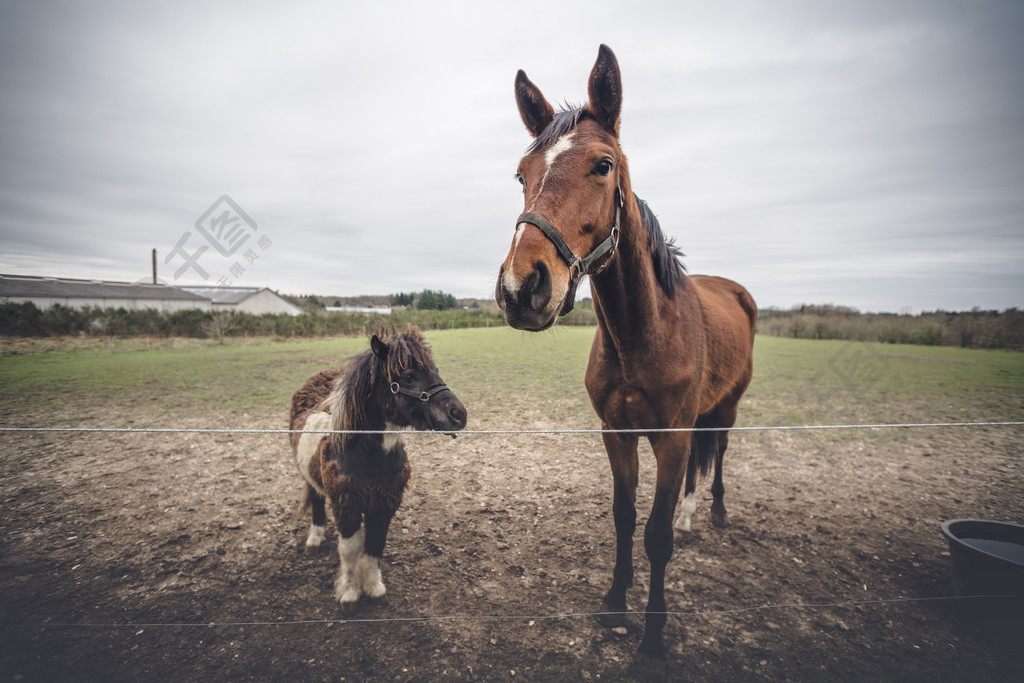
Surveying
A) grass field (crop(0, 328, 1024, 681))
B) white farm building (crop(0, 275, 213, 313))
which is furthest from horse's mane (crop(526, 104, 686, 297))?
white farm building (crop(0, 275, 213, 313))

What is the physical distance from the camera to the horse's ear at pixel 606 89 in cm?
174

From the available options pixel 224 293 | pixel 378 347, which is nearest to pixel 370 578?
pixel 378 347

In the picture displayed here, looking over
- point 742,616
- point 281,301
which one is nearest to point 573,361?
point 742,616

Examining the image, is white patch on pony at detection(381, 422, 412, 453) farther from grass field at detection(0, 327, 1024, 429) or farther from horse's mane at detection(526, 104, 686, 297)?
grass field at detection(0, 327, 1024, 429)

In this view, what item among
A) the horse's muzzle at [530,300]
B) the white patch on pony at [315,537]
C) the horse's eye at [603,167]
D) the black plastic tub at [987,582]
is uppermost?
the horse's eye at [603,167]

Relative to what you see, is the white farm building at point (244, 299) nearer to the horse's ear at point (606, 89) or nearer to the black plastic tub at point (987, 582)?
the horse's ear at point (606, 89)

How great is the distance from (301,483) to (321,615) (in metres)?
2.57

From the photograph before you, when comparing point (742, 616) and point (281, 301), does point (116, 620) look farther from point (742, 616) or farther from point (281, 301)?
point (281, 301)

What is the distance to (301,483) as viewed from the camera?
16.0 ft

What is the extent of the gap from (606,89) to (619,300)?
105cm

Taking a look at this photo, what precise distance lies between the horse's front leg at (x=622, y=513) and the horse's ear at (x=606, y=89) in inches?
78.2

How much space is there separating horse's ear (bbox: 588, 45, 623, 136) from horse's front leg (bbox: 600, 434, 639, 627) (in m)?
1.99

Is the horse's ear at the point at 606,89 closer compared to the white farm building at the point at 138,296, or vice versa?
the horse's ear at the point at 606,89

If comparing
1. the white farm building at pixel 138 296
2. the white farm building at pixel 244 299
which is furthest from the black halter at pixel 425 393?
the white farm building at pixel 244 299
